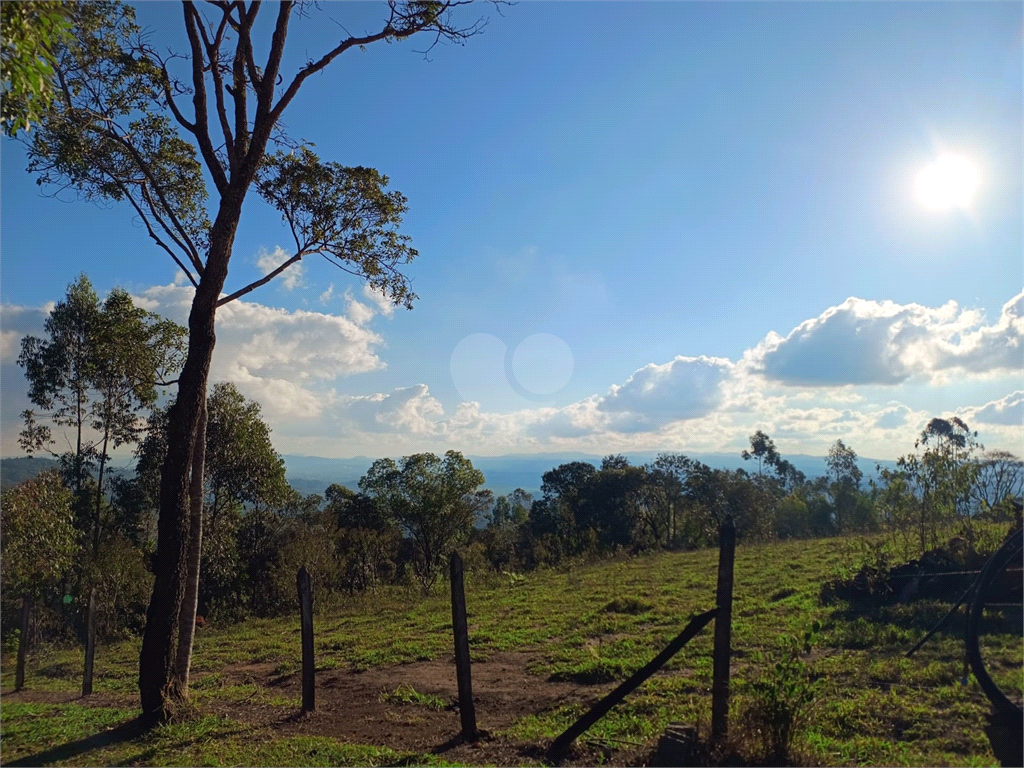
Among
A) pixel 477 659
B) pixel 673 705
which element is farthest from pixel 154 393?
pixel 673 705

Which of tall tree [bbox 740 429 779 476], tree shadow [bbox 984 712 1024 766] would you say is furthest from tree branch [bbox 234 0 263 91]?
tall tree [bbox 740 429 779 476]

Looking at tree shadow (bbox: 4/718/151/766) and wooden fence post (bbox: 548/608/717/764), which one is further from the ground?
Result: wooden fence post (bbox: 548/608/717/764)

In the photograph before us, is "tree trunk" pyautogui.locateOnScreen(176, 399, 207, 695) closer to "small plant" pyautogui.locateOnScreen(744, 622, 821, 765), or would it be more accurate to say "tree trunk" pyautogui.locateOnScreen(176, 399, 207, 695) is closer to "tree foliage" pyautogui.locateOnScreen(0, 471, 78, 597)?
"small plant" pyautogui.locateOnScreen(744, 622, 821, 765)

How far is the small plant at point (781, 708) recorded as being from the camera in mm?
4445

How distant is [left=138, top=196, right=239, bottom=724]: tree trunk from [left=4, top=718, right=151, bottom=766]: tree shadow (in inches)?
6.9

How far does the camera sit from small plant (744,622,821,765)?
445 centimetres

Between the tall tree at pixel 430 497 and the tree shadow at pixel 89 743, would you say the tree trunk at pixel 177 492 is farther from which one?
the tall tree at pixel 430 497

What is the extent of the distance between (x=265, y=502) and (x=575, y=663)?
21.5 m

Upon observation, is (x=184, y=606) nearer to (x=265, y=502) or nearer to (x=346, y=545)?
(x=265, y=502)

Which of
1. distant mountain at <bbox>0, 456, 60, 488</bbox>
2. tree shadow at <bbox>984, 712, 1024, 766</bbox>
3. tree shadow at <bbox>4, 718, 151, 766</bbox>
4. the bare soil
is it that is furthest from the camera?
distant mountain at <bbox>0, 456, 60, 488</bbox>

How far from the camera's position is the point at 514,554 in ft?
126

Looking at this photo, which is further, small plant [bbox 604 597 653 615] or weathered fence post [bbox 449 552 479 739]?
small plant [bbox 604 597 653 615]

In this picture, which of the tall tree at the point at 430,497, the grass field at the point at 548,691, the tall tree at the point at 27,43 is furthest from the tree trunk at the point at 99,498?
the tall tree at the point at 27,43

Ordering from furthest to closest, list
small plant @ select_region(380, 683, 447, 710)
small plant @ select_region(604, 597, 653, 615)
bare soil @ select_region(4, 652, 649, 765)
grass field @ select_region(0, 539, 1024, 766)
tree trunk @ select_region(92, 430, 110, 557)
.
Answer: tree trunk @ select_region(92, 430, 110, 557) → small plant @ select_region(604, 597, 653, 615) → small plant @ select_region(380, 683, 447, 710) → bare soil @ select_region(4, 652, 649, 765) → grass field @ select_region(0, 539, 1024, 766)
